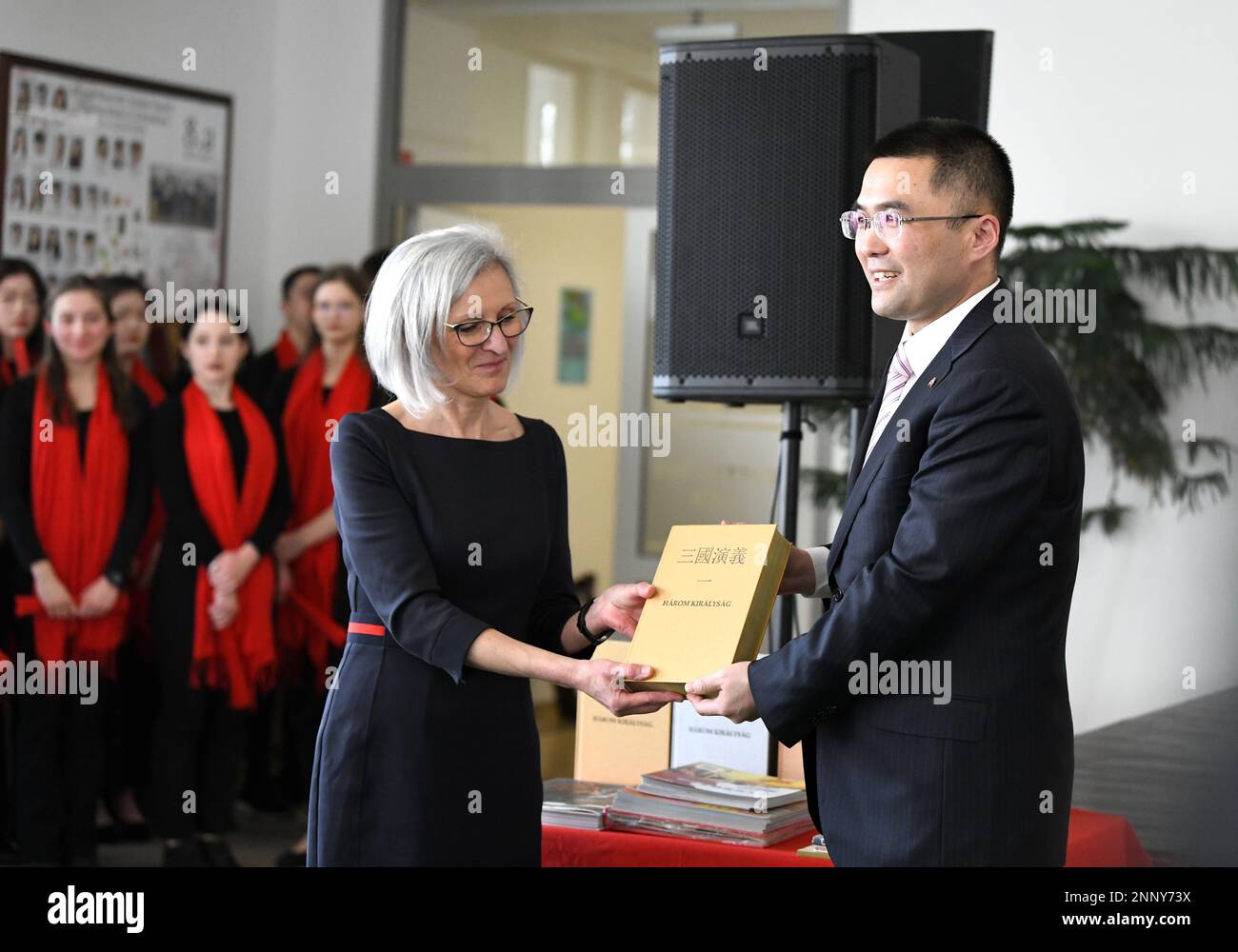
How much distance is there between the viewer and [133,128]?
5898 mm

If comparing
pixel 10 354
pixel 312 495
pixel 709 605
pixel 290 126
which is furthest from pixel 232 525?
pixel 709 605

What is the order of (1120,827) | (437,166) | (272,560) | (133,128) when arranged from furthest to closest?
(437,166)
(133,128)
(272,560)
(1120,827)

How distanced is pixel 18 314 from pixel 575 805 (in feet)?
9.47

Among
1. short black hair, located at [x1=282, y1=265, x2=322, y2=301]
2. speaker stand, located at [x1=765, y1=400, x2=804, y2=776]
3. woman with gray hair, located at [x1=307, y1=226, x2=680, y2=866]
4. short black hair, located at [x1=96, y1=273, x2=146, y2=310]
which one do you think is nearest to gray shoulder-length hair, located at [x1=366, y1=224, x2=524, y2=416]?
woman with gray hair, located at [x1=307, y1=226, x2=680, y2=866]

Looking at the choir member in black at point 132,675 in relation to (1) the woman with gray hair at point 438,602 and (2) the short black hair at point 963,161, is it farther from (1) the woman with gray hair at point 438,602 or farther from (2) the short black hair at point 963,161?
(2) the short black hair at point 963,161

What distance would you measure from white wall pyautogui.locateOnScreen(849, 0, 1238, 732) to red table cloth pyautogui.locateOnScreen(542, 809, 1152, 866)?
252cm

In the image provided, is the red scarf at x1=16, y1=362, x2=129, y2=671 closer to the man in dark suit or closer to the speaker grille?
the speaker grille

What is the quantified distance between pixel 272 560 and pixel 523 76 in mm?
2446

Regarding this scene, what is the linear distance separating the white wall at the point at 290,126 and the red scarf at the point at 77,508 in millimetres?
1926

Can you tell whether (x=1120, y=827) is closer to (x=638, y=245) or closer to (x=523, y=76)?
(x=638, y=245)

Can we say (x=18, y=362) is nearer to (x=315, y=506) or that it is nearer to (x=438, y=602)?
(x=315, y=506)

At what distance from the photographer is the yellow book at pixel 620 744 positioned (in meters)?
2.94

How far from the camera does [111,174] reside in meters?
5.82
